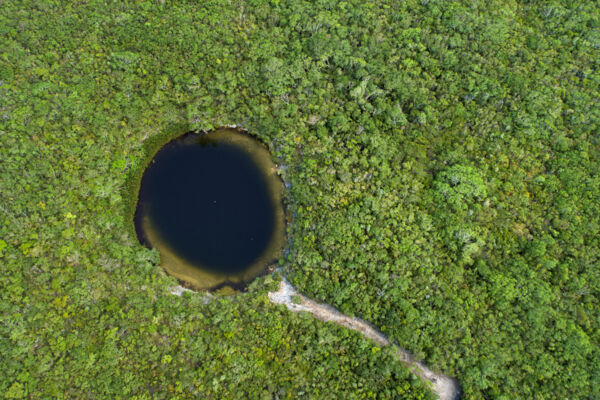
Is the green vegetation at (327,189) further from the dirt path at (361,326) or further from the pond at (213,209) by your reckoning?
the pond at (213,209)

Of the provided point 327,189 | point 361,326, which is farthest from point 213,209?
point 361,326

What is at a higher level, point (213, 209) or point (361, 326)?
point (213, 209)

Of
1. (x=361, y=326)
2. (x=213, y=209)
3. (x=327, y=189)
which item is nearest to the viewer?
(x=361, y=326)

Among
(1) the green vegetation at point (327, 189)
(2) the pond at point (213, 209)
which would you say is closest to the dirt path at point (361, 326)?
(1) the green vegetation at point (327, 189)

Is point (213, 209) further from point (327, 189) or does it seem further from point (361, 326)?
point (361, 326)

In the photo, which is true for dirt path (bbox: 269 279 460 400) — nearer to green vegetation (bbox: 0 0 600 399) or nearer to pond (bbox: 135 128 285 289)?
green vegetation (bbox: 0 0 600 399)

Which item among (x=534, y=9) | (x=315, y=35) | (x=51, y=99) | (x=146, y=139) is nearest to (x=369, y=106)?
(x=315, y=35)

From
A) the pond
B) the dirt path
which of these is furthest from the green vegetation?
the pond
